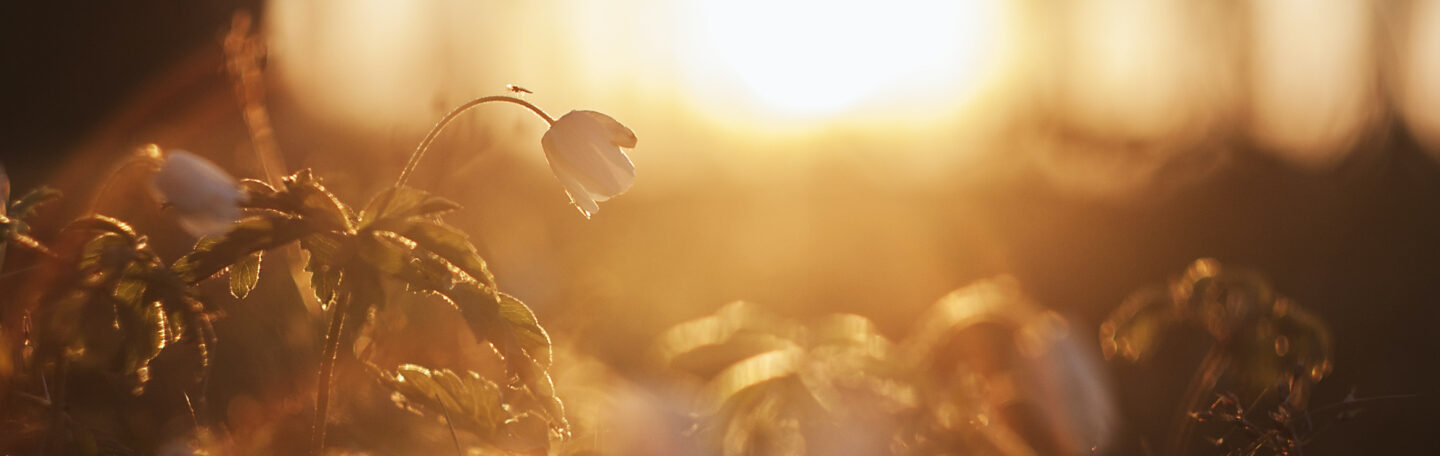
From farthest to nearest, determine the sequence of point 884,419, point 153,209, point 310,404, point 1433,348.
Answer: point 1433,348 < point 153,209 < point 884,419 < point 310,404

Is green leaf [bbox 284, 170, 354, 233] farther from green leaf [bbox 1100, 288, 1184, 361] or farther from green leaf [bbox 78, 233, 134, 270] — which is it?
green leaf [bbox 1100, 288, 1184, 361]

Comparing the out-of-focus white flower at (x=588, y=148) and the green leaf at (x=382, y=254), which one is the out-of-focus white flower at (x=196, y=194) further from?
the out-of-focus white flower at (x=588, y=148)

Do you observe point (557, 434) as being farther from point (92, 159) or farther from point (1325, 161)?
point (1325, 161)

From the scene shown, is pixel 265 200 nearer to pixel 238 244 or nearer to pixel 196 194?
pixel 238 244

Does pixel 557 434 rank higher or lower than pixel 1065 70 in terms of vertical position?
lower

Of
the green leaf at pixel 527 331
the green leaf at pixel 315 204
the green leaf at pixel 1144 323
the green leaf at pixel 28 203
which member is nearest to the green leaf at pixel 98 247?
the green leaf at pixel 28 203

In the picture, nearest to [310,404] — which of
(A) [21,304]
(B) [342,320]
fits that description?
(A) [21,304]

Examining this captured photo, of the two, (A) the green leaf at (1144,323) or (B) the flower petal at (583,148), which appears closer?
(B) the flower petal at (583,148)

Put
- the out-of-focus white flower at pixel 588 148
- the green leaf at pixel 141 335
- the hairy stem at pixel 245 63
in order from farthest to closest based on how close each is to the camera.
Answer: the hairy stem at pixel 245 63 < the out-of-focus white flower at pixel 588 148 < the green leaf at pixel 141 335
